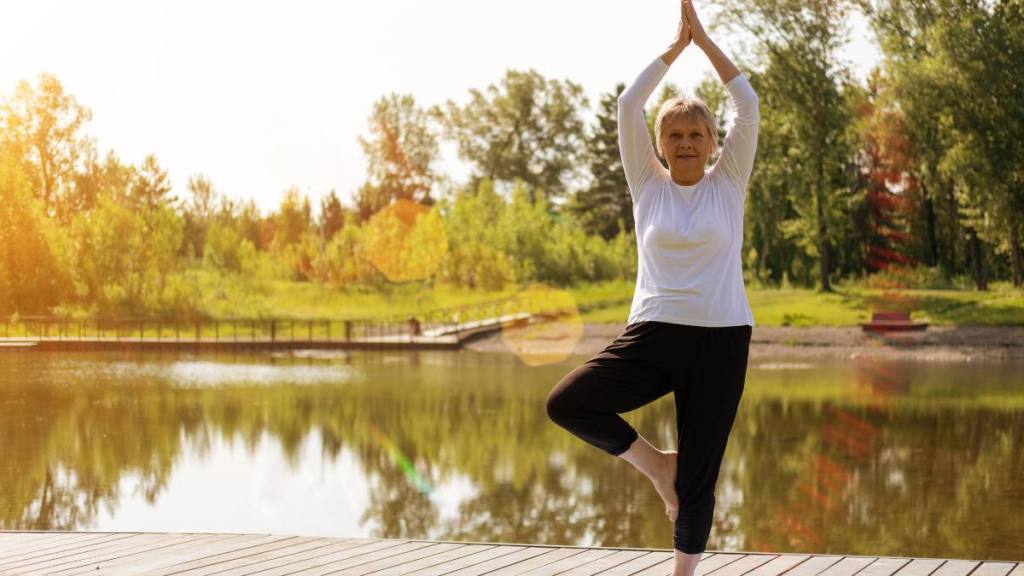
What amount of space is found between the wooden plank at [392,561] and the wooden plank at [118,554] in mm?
805

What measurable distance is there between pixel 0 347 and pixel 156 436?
17111 mm

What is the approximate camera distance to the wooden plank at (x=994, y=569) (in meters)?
4.55

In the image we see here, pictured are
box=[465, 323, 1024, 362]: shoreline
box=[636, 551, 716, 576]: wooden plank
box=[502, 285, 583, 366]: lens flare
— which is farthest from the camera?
box=[502, 285, 583, 366]: lens flare

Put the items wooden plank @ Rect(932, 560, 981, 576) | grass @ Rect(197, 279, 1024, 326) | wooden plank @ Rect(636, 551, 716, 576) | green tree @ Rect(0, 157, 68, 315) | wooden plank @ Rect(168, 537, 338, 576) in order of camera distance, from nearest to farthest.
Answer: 1. wooden plank @ Rect(932, 560, 981, 576)
2. wooden plank @ Rect(636, 551, 716, 576)
3. wooden plank @ Rect(168, 537, 338, 576)
4. grass @ Rect(197, 279, 1024, 326)
5. green tree @ Rect(0, 157, 68, 315)

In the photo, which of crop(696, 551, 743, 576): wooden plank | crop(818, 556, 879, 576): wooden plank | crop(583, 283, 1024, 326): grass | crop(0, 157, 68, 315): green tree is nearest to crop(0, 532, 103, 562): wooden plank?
→ crop(696, 551, 743, 576): wooden plank

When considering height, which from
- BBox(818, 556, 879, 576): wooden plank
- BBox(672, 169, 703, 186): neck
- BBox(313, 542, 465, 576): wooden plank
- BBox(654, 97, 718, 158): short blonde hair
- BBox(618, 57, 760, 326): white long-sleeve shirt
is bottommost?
BBox(313, 542, 465, 576): wooden plank

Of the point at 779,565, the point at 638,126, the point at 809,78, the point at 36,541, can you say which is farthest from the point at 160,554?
the point at 809,78

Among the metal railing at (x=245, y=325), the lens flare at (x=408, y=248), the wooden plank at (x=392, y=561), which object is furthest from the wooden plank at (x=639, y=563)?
the lens flare at (x=408, y=248)

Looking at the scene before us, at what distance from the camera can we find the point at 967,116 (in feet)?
101

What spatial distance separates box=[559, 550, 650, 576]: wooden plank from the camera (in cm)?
469

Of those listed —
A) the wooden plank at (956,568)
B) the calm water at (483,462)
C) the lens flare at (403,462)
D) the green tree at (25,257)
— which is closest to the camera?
the wooden plank at (956,568)

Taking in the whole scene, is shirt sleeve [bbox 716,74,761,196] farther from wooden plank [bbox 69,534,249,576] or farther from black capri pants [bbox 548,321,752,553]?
wooden plank [bbox 69,534,249,576]

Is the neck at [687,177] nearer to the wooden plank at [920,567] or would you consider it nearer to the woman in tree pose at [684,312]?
the woman in tree pose at [684,312]

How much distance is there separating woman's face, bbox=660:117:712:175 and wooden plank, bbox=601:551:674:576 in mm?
1607
